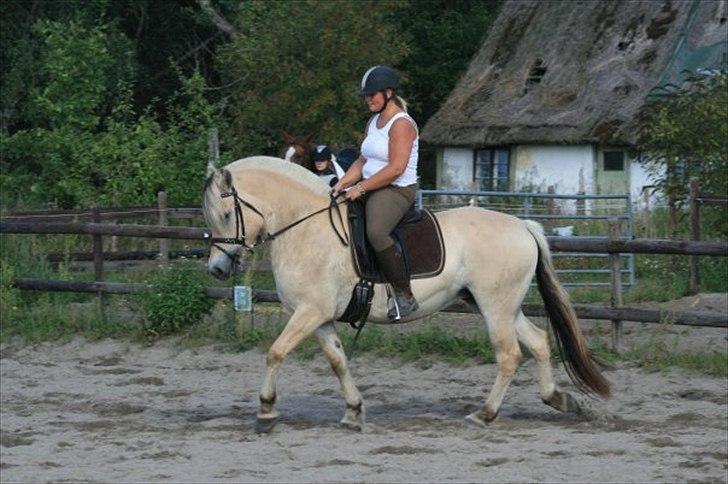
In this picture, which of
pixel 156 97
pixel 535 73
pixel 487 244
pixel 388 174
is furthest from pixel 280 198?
pixel 535 73

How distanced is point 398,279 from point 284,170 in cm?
115

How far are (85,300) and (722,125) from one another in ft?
28.8

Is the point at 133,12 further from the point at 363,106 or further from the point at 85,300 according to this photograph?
the point at 85,300

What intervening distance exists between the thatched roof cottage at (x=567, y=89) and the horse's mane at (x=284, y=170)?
864 inches

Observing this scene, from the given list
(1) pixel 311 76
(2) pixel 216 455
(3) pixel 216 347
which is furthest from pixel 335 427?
(1) pixel 311 76

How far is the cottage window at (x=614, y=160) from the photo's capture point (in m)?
32.1

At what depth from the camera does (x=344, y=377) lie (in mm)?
9539

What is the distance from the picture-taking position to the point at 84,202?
83.4 ft

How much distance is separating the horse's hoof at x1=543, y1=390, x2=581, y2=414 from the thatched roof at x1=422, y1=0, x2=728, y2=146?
71.3 feet

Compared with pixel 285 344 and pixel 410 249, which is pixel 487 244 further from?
pixel 285 344

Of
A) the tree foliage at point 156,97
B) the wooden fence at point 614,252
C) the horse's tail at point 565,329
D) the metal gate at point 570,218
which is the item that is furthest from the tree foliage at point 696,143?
the tree foliage at point 156,97

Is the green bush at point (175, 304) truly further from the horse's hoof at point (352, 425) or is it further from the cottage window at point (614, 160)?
the cottage window at point (614, 160)

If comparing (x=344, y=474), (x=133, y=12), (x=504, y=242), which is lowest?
(x=344, y=474)

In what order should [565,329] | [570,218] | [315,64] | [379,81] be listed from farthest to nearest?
1. [315,64]
2. [570,218]
3. [565,329]
4. [379,81]
